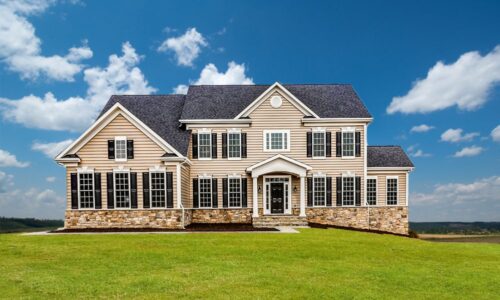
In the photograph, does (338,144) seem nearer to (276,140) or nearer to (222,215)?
(276,140)

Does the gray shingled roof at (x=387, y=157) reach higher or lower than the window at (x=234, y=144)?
lower

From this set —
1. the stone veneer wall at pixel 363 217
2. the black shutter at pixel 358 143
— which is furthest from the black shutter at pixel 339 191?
the black shutter at pixel 358 143

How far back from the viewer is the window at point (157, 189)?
85.6ft

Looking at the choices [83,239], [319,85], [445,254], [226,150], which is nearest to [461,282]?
[445,254]

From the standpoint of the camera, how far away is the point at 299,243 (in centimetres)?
1827

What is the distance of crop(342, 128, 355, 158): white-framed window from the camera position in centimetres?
2992

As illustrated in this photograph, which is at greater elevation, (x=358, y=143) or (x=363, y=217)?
(x=358, y=143)

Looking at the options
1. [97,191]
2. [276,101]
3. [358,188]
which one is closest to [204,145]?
[276,101]

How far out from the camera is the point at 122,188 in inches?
1037

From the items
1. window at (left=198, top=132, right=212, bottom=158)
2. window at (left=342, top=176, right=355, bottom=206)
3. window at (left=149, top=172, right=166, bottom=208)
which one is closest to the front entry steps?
window at (left=342, top=176, right=355, bottom=206)

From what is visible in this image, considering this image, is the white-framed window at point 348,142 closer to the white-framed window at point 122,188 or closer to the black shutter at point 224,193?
the black shutter at point 224,193

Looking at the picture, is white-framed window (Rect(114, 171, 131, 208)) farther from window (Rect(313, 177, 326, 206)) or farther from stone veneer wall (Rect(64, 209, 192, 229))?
window (Rect(313, 177, 326, 206))

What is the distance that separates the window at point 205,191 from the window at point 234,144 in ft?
7.77

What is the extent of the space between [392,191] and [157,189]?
16.8m
